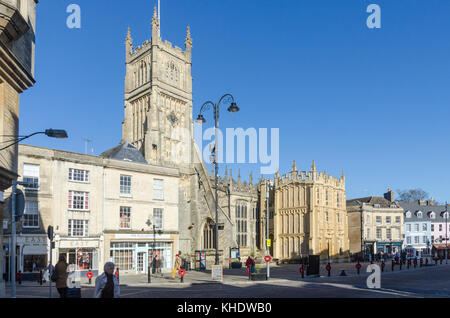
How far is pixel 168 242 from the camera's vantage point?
36.0 meters

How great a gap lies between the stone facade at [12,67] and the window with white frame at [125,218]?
59.2ft

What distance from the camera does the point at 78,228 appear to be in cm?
3042

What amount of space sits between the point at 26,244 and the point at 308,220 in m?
33.4

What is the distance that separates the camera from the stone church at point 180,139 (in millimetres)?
45281

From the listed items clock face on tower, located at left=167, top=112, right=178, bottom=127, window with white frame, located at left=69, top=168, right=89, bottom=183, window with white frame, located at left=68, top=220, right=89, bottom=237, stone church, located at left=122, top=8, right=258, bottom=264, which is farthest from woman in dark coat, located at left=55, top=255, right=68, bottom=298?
clock face on tower, located at left=167, top=112, right=178, bottom=127

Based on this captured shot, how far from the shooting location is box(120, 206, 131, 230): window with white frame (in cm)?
3306

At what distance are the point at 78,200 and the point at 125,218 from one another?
13.6ft

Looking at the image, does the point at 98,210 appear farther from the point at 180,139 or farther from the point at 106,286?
the point at 106,286

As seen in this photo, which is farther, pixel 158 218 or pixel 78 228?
A: pixel 158 218

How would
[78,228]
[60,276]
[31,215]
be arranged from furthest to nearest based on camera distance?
[78,228] < [31,215] < [60,276]

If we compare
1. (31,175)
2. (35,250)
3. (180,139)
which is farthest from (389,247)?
(31,175)

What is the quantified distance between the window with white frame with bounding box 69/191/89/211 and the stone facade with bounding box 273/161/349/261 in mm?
28581

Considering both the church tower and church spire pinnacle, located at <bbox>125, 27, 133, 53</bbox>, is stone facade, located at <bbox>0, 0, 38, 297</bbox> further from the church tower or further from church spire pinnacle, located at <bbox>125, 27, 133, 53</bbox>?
church spire pinnacle, located at <bbox>125, 27, 133, 53</bbox>
